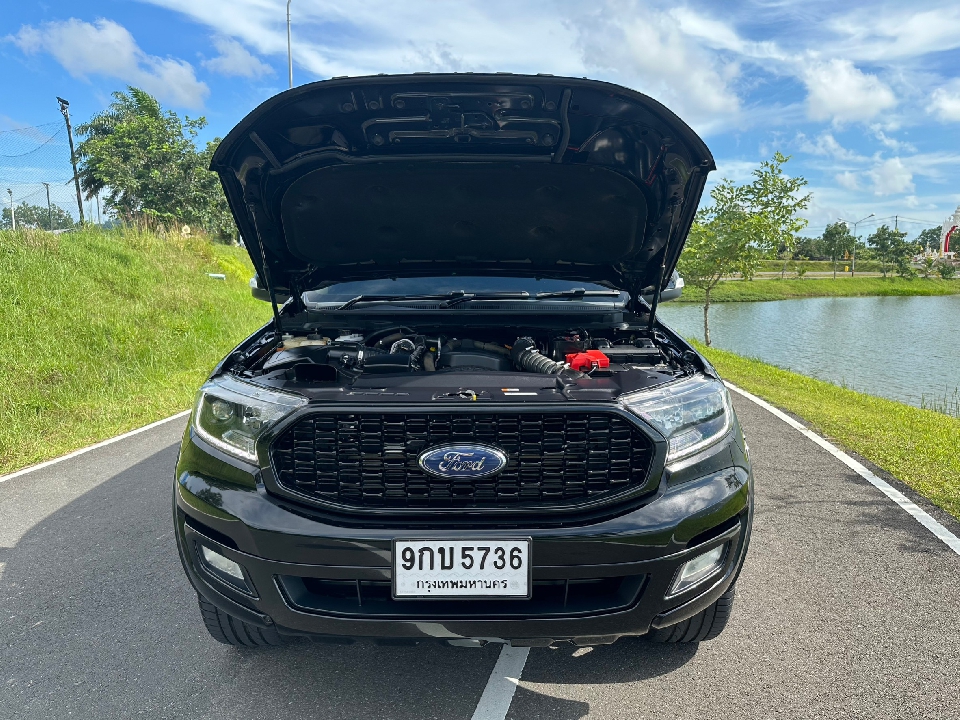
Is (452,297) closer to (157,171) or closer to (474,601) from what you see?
(474,601)

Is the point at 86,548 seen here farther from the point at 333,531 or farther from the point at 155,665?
the point at 333,531

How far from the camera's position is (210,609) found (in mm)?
2451

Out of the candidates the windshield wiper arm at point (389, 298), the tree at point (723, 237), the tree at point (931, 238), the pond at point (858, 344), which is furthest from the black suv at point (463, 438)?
the tree at point (931, 238)

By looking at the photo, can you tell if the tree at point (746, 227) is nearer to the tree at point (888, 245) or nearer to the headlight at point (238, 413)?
the headlight at point (238, 413)

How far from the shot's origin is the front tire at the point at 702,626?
8.12ft

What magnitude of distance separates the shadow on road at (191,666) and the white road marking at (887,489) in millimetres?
2205

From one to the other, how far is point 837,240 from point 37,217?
89470 mm

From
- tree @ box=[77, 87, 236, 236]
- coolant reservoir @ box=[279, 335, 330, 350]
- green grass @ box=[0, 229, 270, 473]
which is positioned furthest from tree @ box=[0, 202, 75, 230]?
coolant reservoir @ box=[279, 335, 330, 350]

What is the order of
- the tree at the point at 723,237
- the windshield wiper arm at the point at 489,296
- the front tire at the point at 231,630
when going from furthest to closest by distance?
the tree at the point at 723,237
the windshield wiper arm at the point at 489,296
the front tire at the point at 231,630

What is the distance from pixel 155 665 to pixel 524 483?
1666mm

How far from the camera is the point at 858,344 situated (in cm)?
2058

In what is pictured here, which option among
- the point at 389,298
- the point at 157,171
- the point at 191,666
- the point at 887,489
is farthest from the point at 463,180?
the point at 157,171

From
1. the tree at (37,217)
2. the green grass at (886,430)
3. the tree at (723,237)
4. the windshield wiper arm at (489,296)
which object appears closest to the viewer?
the windshield wiper arm at (489,296)

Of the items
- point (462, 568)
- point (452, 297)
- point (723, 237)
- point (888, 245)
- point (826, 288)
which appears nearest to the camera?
point (462, 568)
